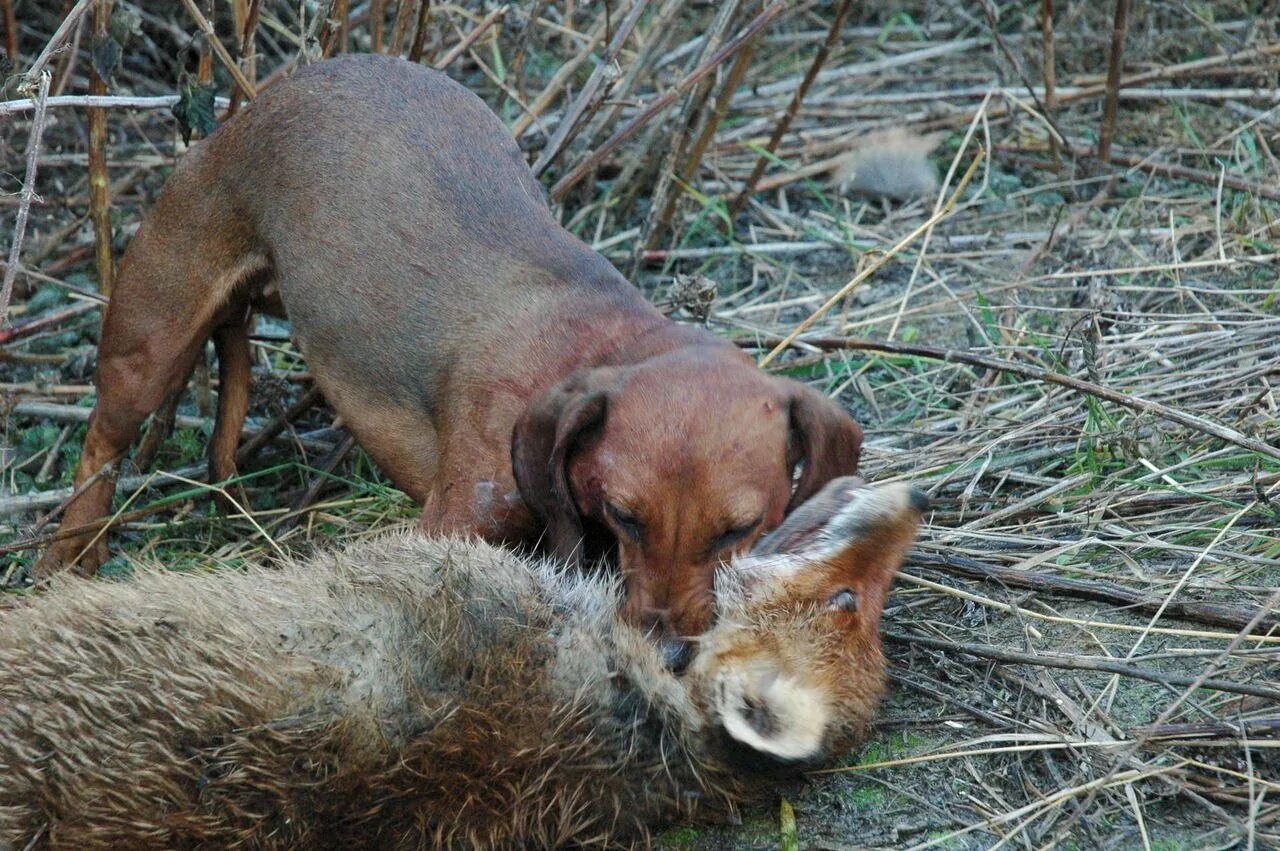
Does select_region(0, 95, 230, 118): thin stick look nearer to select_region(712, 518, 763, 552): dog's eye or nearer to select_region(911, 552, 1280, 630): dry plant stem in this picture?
select_region(712, 518, 763, 552): dog's eye

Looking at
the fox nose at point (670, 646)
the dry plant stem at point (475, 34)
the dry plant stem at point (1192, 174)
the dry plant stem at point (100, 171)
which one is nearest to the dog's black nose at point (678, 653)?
the fox nose at point (670, 646)

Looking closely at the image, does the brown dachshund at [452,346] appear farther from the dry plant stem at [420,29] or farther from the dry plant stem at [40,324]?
the dry plant stem at [40,324]

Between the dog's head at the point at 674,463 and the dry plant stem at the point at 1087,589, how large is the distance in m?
0.52

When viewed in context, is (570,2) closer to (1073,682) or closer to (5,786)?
(1073,682)

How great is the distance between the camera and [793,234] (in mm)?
6363

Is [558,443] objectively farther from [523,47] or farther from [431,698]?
[523,47]

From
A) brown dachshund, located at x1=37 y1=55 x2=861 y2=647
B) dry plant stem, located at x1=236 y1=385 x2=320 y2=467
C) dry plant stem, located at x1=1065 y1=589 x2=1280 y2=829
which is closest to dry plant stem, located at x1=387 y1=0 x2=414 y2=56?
brown dachshund, located at x1=37 y1=55 x2=861 y2=647

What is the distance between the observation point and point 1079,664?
3344 mm

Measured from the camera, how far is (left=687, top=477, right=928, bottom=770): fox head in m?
2.94

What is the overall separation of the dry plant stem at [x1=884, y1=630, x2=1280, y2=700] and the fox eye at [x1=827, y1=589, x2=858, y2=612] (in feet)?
1.49

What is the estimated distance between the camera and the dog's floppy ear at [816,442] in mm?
3426

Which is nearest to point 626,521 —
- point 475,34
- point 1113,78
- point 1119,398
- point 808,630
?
point 808,630

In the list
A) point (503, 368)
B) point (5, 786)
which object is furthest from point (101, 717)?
point (503, 368)

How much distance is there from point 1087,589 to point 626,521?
1.26 m
